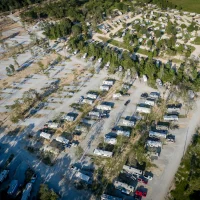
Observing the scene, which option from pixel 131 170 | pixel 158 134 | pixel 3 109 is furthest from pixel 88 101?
pixel 131 170

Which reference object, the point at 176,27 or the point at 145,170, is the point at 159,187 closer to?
the point at 145,170

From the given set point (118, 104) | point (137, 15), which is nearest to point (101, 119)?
point (118, 104)

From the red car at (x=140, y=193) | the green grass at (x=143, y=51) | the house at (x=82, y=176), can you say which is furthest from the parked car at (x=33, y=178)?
the green grass at (x=143, y=51)

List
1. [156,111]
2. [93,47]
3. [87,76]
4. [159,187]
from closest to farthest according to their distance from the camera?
[159,187]
[156,111]
[87,76]
[93,47]

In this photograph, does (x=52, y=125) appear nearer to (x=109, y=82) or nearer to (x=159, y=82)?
(x=109, y=82)

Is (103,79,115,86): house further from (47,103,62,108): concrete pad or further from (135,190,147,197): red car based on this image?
(135,190,147,197): red car

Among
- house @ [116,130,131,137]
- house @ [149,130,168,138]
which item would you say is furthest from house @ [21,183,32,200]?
house @ [149,130,168,138]
